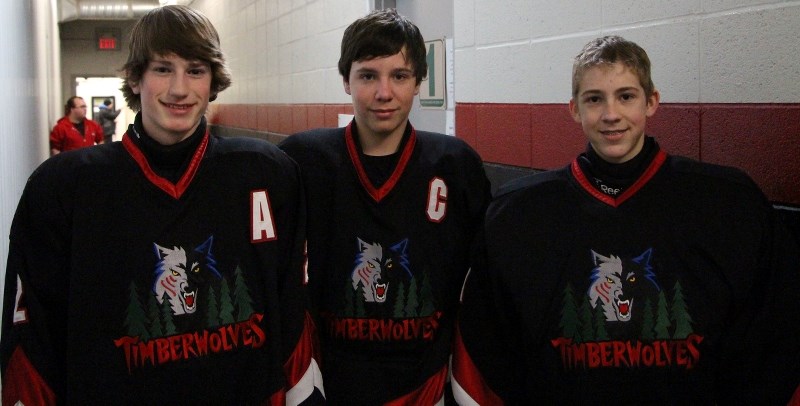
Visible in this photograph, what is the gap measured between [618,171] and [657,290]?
9.2 inches

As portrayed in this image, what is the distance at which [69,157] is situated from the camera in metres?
1.43

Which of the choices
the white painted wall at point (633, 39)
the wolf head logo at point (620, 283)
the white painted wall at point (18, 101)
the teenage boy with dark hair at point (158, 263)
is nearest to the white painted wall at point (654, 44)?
the white painted wall at point (633, 39)

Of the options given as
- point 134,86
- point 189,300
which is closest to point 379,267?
point 189,300

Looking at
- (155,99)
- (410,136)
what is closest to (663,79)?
(410,136)

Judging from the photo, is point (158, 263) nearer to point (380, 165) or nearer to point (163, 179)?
point (163, 179)

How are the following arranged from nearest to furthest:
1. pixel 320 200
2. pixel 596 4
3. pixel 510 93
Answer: pixel 320 200
pixel 596 4
pixel 510 93

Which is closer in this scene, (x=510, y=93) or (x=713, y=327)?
(x=713, y=327)

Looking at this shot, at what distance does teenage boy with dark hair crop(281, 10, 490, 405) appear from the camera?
1681 mm

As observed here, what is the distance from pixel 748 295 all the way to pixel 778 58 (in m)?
0.58

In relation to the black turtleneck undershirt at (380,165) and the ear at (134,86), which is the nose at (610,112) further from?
the ear at (134,86)

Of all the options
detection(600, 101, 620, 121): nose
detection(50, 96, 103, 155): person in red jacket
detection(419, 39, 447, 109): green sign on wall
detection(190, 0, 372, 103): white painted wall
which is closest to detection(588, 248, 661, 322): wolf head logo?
detection(600, 101, 620, 121): nose

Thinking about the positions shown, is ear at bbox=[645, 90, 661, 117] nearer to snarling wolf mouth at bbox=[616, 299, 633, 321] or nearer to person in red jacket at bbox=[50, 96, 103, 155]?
snarling wolf mouth at bbox=[616, 299, 633, 321]

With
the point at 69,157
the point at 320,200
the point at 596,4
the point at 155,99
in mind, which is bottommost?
the point at 320,200

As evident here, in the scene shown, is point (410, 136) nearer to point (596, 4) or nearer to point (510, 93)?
point (596, 4)
